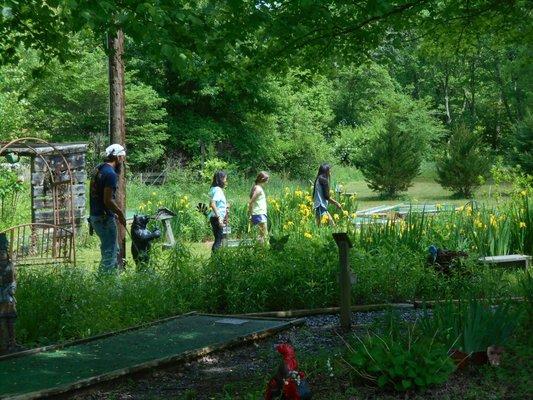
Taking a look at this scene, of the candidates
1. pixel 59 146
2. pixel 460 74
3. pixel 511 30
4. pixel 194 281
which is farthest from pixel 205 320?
pixel 460 74

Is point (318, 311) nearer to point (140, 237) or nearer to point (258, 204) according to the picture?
point (140, 237)

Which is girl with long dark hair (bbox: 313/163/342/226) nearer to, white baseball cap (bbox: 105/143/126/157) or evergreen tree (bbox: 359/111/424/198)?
white baseball cap (bbox: 105/143/126/157)

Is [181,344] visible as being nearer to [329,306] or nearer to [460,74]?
[329,306]

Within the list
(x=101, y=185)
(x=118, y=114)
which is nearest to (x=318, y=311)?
(x=101, y=185)

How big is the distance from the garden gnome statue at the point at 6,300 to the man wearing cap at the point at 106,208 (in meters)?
2.77

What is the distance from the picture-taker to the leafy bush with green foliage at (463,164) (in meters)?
28.9

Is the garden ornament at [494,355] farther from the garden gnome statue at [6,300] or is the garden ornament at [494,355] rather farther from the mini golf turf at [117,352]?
the garden gnome statue at [6,300]

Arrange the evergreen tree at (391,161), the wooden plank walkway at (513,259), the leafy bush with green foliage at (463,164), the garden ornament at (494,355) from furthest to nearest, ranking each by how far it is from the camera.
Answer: the evergreen tree at (391,161), the leafy bush with green foliage at (463,164), the wooden plank walkway at (513,259), the garden ornament at (494,355)

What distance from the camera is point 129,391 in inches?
225

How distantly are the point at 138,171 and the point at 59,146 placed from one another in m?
18.1

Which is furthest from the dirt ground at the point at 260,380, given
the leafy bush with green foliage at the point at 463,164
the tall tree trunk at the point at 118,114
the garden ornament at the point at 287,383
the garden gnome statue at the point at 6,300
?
the leafy bush with green foliage at the point at 463,164

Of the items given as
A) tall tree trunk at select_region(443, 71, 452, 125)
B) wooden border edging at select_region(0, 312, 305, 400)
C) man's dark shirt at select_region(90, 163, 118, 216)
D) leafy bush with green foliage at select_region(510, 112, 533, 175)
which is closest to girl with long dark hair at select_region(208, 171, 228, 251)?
man's dark shirt at select_region(90, 163, 118, 216)

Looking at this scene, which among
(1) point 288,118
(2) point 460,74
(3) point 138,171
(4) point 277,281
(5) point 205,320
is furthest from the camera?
(2) point 460,74

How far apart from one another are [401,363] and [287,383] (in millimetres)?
837
